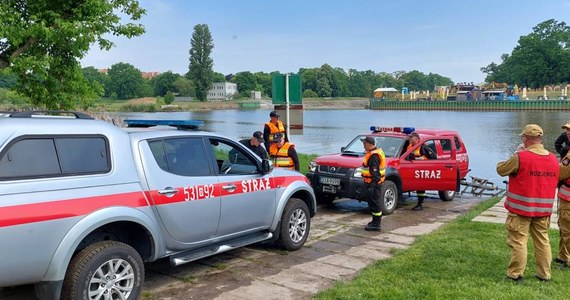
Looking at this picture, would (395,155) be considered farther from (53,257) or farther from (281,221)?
(53,257)

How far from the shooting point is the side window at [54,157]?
3809 millimetres

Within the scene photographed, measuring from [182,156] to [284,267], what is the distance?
1.89 meters

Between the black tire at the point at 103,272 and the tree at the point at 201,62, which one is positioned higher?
the tree at the point at 201,62

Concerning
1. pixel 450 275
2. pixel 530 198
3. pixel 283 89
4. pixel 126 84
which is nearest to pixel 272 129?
pixel 283 89

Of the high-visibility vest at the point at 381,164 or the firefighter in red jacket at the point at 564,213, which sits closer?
the firefighter in red jacket at the point at 564,213

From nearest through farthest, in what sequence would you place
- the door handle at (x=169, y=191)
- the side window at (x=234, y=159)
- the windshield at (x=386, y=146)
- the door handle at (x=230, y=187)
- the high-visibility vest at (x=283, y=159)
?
the door handle at (x=169, y=191) → the door handle at (x=230, y=187) → the side window at (x=234, y=159) → the high-visibility vest at (x=283, y=159) → the windshield at (x=386, y=146)

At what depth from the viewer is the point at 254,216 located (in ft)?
19.9

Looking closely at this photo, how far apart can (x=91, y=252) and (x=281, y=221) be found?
285cm

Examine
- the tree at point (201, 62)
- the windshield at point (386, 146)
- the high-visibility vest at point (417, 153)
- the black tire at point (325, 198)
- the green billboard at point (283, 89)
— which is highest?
the tree at point (201, 62)

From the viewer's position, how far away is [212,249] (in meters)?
5.56

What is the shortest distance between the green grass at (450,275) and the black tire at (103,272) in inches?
71.6

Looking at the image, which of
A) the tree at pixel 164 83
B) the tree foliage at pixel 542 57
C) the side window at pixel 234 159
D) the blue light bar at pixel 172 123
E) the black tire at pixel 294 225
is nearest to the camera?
the blue light bar at pixel 172 123

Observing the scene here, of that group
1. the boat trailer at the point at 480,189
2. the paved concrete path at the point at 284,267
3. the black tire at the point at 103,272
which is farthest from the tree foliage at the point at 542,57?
the black tire at the point at 103,272

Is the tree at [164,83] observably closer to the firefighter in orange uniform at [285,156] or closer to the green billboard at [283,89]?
the green billboard at [283,89]
